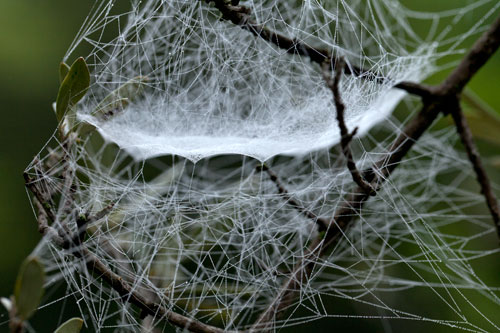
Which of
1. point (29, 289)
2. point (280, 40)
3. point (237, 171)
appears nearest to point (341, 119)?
point (280, 40)

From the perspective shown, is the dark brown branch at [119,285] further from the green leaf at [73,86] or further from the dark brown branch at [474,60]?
the dark brown branch at [474,60]

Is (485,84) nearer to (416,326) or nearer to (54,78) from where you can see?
(416,326)

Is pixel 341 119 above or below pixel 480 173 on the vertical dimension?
above

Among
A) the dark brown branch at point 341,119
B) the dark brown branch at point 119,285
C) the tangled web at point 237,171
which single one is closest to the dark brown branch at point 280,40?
the tangled web at point 237,171

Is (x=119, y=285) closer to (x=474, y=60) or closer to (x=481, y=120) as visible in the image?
(x=474, y=60)

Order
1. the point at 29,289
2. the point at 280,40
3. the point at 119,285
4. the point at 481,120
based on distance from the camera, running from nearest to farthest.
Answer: the point at 29,289 < the point at 119,285 < the point at 280,40 < the point at 481,120

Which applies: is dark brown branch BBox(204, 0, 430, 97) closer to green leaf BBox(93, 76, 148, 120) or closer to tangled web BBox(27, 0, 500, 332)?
tangled web BBox(27, 0, 500, 332)
